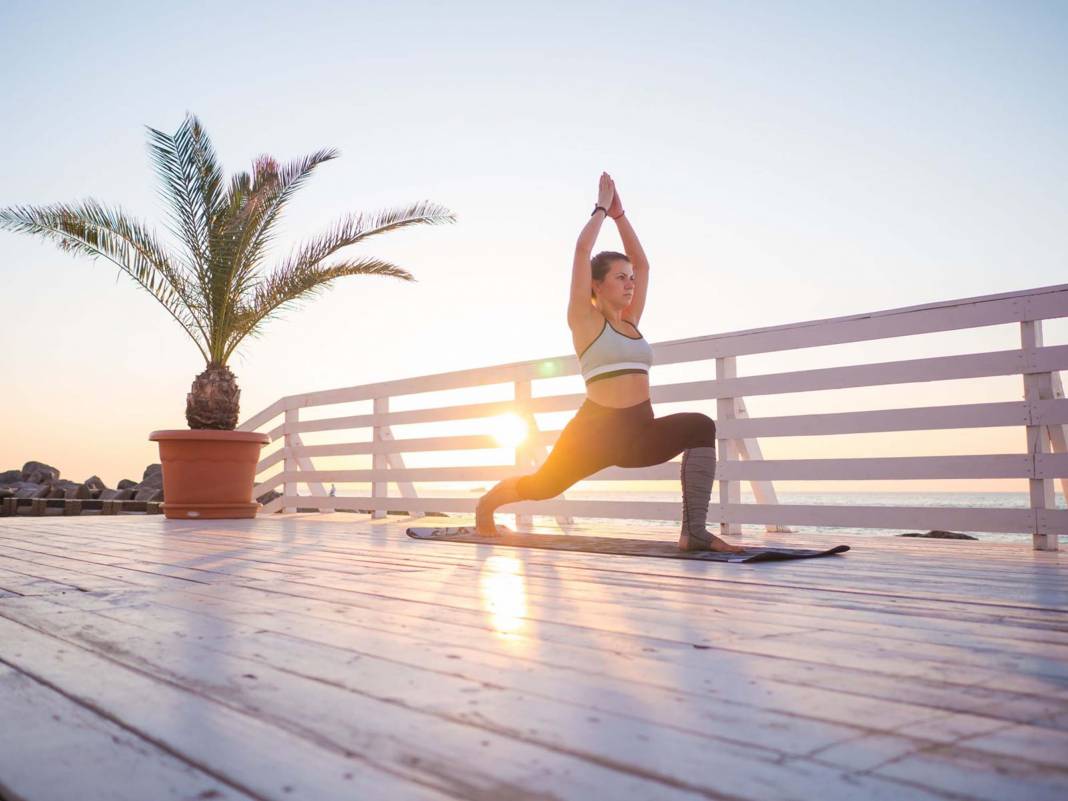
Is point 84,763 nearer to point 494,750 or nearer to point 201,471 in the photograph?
point 494,750

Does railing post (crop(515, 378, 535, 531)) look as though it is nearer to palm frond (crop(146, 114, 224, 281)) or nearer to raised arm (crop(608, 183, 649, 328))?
raised arm (crop(608, 183, 649, 328))

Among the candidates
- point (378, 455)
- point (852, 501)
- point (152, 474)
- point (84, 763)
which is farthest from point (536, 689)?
point (852, 501)

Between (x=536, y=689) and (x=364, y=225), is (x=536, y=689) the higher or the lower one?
the lower one

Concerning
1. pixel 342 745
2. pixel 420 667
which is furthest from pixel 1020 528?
pixel 342 745

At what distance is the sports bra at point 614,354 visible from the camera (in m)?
3.96

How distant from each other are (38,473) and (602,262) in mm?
19654

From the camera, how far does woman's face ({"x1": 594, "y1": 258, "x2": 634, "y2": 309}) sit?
13.3 ft

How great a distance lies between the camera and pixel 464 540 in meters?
4.85

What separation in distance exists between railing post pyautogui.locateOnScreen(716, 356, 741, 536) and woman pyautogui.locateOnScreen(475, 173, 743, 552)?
127 cm

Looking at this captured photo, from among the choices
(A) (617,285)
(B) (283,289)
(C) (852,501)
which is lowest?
(C) (852,501)

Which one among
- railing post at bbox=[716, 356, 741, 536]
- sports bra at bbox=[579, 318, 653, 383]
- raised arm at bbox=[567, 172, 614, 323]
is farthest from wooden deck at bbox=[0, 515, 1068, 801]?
railing post at bbox=[716, 356, 741, 536]

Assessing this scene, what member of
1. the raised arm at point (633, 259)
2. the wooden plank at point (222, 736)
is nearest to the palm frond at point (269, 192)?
the raised arm at point (633, 259)

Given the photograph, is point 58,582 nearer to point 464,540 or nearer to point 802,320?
point 464,540

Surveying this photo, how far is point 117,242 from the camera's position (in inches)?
336
